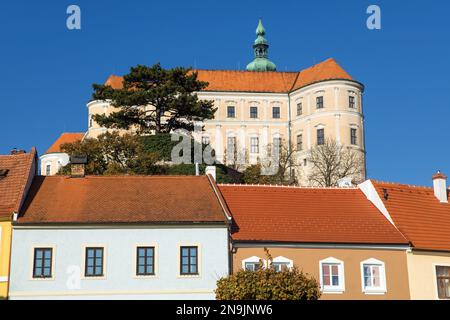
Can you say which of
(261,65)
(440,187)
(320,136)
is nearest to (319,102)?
(320,136)

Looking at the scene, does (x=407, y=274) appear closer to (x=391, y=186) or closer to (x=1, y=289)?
(x=391, y=186)

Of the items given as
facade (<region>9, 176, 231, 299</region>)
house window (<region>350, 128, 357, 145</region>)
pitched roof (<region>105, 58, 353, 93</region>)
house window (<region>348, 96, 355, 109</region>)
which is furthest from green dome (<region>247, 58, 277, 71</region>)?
facade (<region>9, 176, 231, 299</region>)

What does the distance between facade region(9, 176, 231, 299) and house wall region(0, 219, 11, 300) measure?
0.79ft

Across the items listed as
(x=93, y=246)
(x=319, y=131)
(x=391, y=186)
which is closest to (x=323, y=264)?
(x=391, y=186)

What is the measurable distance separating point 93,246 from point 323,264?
10.0 meters

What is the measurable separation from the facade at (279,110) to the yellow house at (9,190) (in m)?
52.1

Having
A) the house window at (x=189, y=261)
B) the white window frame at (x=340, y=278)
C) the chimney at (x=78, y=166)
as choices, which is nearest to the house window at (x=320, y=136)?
the chimney at (x=78, y=166)

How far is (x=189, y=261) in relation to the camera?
1167 inches

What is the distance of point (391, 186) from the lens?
36031 mm

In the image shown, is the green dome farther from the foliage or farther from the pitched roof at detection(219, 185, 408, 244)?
the foliage

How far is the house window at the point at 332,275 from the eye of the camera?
99.9 feet

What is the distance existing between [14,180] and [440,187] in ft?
71.1

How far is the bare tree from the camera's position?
65875 millimetres
